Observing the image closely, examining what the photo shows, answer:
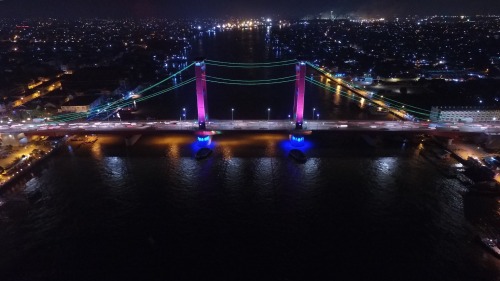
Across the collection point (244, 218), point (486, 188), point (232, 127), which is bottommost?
point (244, 218)

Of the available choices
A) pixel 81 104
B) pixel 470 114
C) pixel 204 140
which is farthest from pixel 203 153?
pixel 470 114

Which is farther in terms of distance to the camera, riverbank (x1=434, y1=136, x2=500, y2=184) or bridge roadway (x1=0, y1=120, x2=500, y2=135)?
bridge roadway (x1=0, y1=120, x2=500, y2=135)

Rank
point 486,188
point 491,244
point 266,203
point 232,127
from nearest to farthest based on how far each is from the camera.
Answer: point 491,244 < point 266,203 < point 486,188 < point 232,127

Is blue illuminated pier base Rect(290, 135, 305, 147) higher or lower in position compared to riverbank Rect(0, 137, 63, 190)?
higher

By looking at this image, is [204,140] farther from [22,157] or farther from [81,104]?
[81,104]

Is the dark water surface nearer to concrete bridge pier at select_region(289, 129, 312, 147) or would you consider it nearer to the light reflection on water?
the light reflection on water

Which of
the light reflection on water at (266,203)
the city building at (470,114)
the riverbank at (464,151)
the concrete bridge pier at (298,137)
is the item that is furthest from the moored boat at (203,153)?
the city building at (470,114)

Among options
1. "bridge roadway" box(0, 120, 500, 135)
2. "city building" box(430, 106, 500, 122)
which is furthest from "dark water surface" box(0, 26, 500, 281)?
"city building" box(430, 106, 500, 122)
